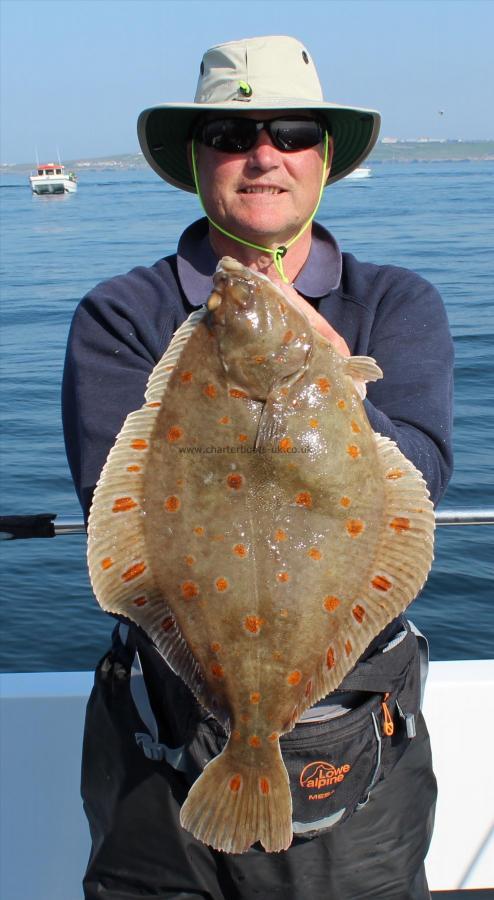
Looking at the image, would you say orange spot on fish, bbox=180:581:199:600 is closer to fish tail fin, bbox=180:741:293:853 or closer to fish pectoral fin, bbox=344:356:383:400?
fish tail fin, bbox=180:741:293:853

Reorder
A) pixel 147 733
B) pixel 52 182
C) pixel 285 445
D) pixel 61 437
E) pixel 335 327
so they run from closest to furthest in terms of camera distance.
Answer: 1. pixel 285 445
2. pixel 147 733
3. pixel 335 327
4. pixel 61 437
5. pixel 52 182

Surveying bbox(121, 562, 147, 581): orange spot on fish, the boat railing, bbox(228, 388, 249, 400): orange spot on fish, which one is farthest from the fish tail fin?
the boat railing

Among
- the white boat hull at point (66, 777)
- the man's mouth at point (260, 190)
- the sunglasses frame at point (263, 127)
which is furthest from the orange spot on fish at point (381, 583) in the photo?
the white boat hull at point (66, 777)

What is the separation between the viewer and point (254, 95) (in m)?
2.57

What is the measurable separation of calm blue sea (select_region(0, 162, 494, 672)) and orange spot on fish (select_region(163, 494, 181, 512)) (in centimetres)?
606

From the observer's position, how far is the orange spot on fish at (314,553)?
204 centimetres

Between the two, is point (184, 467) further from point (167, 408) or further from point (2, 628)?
point (2, 628)

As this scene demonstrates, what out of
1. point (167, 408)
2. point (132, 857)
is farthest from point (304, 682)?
point (132, 857)

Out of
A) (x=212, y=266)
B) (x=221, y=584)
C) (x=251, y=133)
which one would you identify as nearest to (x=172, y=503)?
(x=221, y=584)

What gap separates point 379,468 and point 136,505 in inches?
22.9

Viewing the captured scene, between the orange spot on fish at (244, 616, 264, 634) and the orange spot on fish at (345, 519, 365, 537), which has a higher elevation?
the orange spot on fish at (345, 519, 365, 537)

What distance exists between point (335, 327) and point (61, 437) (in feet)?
34.4

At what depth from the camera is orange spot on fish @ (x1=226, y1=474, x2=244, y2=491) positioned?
2031mm

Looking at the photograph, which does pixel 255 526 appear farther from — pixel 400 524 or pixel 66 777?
pixel 66 777
